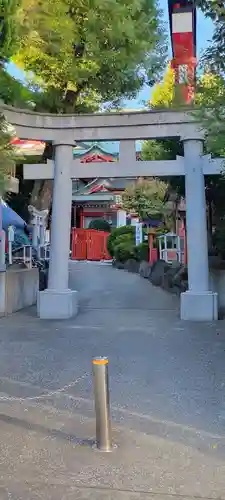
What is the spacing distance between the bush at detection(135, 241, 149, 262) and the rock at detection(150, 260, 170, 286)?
329cm

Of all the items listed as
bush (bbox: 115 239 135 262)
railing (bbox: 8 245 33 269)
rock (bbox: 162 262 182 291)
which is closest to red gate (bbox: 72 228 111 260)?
bush (bbox: 115 239 135 262)

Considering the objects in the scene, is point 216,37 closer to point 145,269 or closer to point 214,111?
point 214,111

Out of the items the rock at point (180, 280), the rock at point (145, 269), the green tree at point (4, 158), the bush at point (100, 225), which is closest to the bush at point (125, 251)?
the rock at point (145, 269)

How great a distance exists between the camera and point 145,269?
2045cm

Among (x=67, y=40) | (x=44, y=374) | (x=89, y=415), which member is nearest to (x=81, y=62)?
(x=67, y=40)

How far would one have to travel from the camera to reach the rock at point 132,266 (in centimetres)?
2286

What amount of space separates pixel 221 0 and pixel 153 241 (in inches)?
649

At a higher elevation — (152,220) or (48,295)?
(152,220)

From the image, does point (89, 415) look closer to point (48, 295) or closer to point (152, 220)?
point (48, 295)

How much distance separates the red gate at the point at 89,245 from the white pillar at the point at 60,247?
19.5 m

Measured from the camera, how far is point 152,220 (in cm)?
2373

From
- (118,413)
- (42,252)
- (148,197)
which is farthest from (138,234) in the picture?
(118,413)

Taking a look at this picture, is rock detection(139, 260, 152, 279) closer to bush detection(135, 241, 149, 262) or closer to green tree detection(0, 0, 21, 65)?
bush detection(135, 241, 149, 262)

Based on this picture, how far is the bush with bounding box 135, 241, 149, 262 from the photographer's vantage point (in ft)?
73.5
